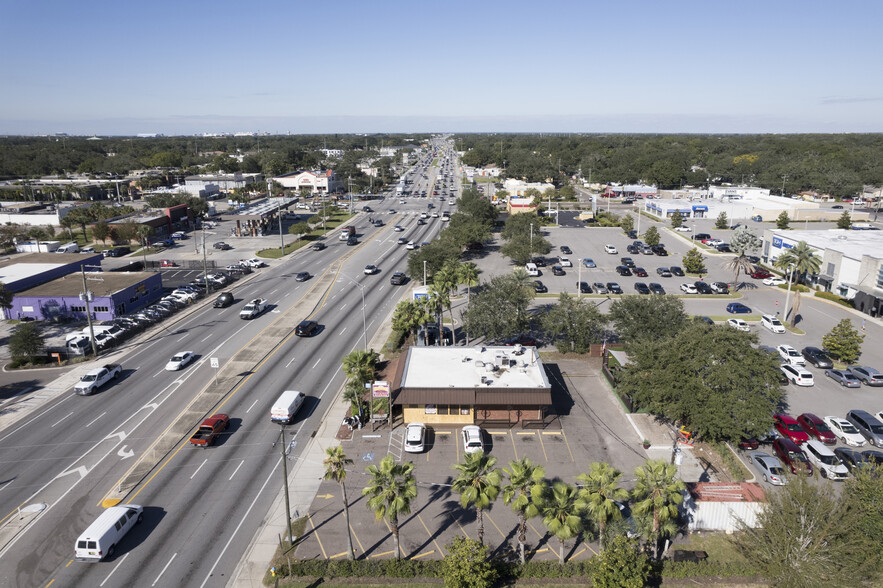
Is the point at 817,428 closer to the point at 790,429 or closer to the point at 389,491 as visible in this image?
the point at 790,429

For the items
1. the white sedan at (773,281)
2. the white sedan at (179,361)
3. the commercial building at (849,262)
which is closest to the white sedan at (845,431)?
the commercial building at (849,262)

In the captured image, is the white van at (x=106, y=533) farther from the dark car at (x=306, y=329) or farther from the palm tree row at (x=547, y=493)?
the dark car at (x=306, y=329)

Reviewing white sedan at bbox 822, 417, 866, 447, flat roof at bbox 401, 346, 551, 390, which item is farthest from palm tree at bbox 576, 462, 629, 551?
white sedan at bbox 822, 417, 866, 447

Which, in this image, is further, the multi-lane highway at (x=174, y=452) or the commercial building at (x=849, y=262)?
the commercial building at (x=849, y=262)

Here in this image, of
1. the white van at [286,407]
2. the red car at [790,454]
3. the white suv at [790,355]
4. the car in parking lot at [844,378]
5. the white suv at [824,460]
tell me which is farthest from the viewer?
A: the white suv at [790,355]

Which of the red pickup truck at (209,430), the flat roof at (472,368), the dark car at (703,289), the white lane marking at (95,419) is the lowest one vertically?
the white lane marking at (95,419)

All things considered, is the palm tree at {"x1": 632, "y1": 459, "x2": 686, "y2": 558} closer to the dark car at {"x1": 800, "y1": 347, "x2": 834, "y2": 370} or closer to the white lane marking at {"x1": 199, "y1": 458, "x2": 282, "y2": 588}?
the white lane marking at {"x1": 199, "y1": 458, "x2": 282, "y2": 588}

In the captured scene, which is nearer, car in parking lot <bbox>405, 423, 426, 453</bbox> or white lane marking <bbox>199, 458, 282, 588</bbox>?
white lane marking <bbox>199, 458, 282, 588</bbox>

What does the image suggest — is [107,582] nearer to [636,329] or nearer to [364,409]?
[364,409]
